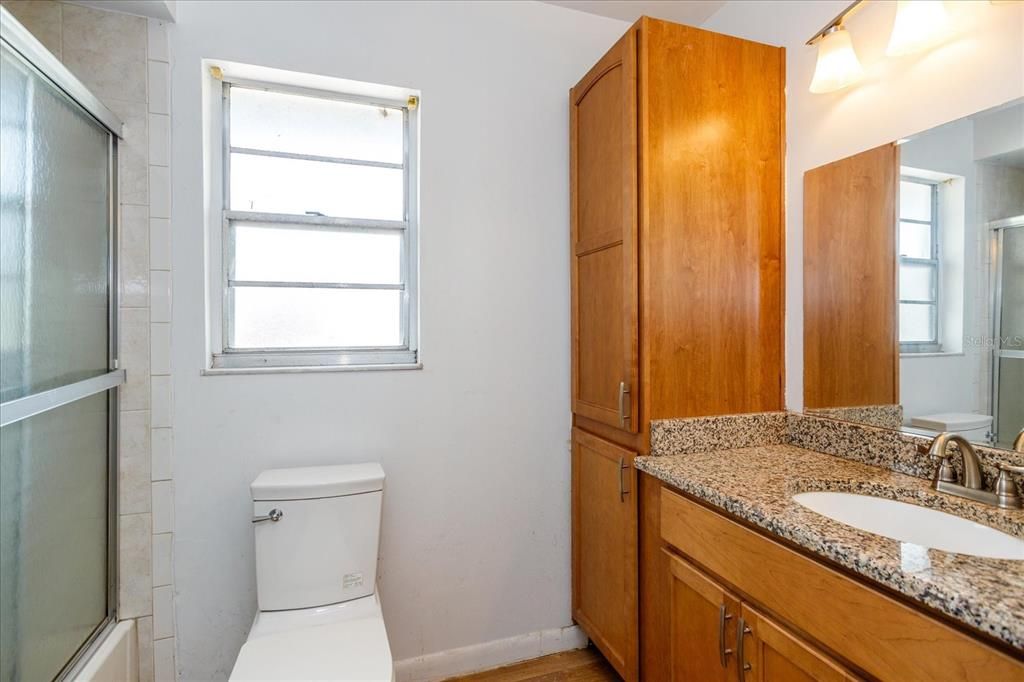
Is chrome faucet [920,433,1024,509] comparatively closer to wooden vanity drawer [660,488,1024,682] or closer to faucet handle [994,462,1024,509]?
faucet handle [994,462,1024,509]

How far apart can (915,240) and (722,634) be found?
1.14 meters

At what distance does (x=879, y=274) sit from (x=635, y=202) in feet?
2.38

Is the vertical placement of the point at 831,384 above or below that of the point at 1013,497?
above

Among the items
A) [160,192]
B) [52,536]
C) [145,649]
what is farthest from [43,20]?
[145,649]

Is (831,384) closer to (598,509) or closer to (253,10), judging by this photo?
(598,509)

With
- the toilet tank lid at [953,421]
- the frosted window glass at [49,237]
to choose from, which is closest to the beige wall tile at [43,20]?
the frosted window glass at [49,237]

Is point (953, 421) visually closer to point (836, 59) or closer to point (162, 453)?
point (836, 59)

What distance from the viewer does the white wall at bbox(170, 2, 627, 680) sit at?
1.61m

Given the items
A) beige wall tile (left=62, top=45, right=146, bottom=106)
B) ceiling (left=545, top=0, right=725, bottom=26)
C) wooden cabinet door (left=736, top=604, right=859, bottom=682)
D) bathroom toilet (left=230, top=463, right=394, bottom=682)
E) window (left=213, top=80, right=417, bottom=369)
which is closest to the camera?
wooden cabinet door (left=736, top=604, right=859, bottom=682)

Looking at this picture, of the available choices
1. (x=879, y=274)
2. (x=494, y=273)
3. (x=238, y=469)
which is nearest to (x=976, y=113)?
(x=879, y=274)

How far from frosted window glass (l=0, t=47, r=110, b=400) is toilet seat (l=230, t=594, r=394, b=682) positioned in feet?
2.76

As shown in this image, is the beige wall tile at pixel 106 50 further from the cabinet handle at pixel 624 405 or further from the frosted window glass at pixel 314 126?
the cabinet handle at pixel 624 405

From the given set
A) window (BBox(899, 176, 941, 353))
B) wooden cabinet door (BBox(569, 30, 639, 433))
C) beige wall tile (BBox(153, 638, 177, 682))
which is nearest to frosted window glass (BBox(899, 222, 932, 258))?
window (BBox(899, 176, 941, 353))

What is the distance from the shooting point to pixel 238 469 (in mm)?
1649
